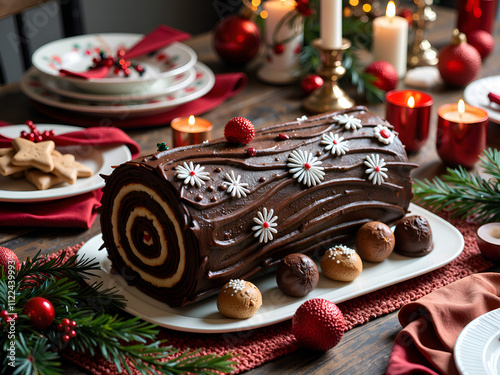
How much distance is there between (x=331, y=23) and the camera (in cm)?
151

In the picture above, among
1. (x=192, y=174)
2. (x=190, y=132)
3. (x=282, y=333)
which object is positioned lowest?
(x=282, y=333)

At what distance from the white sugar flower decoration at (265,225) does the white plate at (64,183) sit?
41 centimetres

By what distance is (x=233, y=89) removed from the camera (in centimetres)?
174

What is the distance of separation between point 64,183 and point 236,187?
469 millimetres

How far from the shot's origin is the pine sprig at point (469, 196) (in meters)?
1.11

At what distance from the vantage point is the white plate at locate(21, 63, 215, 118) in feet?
4.81

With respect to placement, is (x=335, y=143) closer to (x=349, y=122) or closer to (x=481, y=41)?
(x=349, y=122)

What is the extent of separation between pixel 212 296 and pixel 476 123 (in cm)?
73

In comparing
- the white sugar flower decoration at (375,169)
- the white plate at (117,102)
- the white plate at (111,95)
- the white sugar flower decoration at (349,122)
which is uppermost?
the white sugar flower decoration at (349,122)

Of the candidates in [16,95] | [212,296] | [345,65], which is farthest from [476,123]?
Answer: [16,95]

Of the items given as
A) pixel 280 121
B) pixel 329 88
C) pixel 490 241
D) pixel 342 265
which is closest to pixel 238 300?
pixel 342 265

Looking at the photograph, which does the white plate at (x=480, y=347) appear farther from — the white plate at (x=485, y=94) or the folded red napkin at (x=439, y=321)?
the white plate at (x=485, y=94)

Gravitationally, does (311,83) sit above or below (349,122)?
below

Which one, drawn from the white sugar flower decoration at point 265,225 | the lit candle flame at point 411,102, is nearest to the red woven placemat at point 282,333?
the white sugar flower decoration at point 265,225
